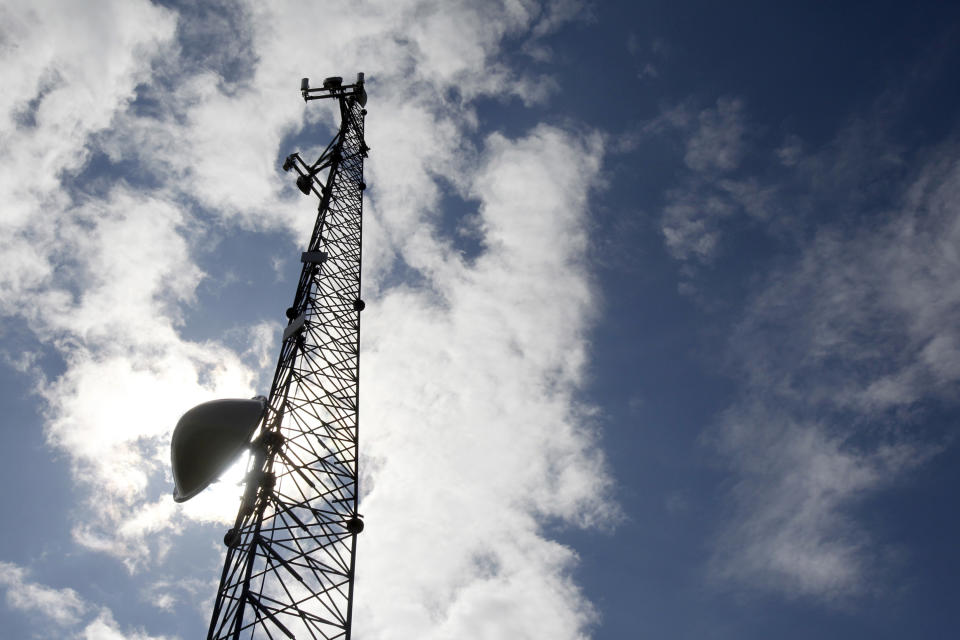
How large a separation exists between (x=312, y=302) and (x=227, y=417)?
21.7 ft

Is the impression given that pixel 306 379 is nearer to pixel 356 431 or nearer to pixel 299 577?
pixel 356 431

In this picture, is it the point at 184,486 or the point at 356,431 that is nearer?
the point at 184,486

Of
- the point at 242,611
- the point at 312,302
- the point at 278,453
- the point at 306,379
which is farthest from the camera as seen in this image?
the point at 312,302

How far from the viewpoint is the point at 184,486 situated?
14.1 m

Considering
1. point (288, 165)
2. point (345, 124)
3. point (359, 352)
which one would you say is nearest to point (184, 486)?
point (359, 352)

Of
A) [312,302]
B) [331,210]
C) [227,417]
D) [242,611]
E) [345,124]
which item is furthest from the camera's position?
[345,124]

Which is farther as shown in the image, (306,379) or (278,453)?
(306,379)

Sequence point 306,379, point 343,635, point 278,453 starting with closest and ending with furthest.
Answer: point 343,635, point 278,453, point 306,379

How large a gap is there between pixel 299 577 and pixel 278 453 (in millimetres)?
3300

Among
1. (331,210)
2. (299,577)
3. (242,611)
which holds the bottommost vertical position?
(242,611)

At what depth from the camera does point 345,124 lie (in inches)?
1122

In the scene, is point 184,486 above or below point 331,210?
below

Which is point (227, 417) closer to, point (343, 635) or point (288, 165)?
point (343, 635)

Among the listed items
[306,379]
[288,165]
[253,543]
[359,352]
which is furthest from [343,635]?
[288,165]
